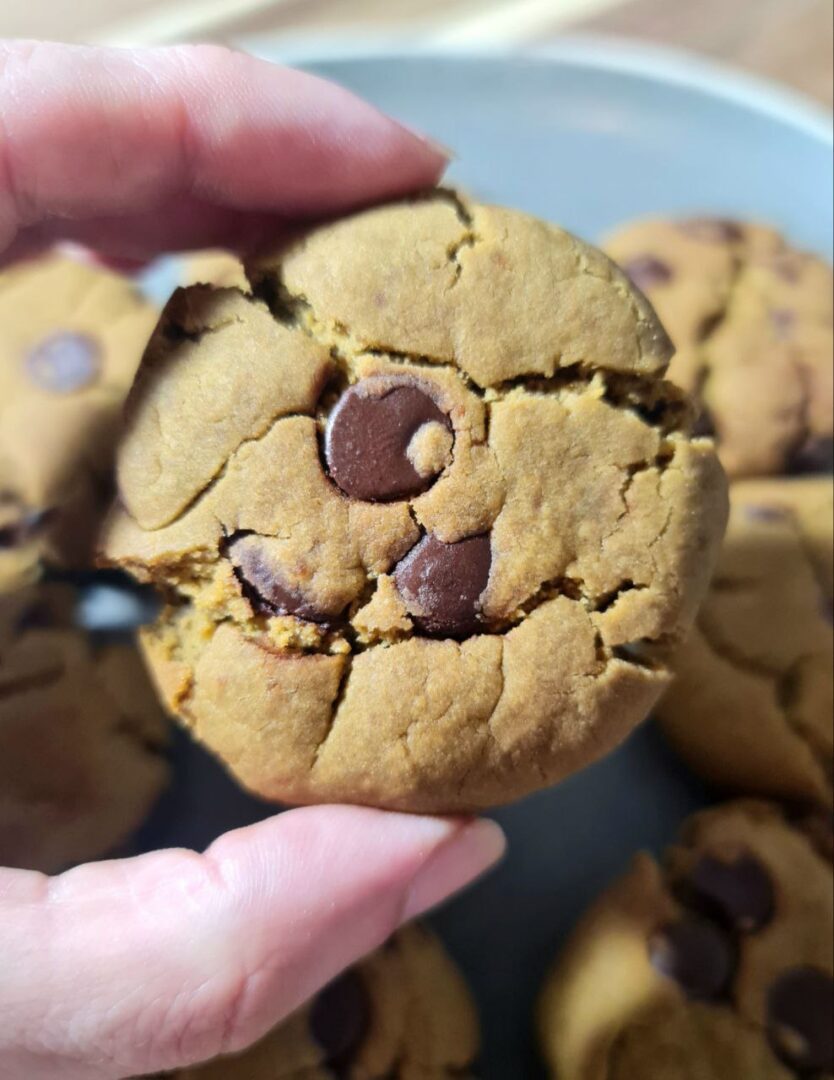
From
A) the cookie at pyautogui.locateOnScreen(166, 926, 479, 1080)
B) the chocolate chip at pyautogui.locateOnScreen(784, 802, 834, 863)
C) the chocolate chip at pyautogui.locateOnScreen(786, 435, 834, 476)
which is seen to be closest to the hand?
the cookie at pyautogui.locateOnScreen(166, 926, 479, 1080)

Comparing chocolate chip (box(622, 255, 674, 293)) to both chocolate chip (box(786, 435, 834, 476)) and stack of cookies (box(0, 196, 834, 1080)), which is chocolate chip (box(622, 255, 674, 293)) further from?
stack of cookies (box(0, 196, 834, 1080))

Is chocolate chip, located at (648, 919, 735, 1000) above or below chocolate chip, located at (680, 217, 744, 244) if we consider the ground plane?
below

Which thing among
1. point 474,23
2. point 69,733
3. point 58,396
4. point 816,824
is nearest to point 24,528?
point 58,396

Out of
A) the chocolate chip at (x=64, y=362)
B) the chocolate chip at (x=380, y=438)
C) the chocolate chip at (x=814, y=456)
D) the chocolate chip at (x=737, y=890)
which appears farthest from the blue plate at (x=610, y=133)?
the chocolate chip at (x=737, y=890)

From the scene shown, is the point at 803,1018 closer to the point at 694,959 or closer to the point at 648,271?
the point at 694,959

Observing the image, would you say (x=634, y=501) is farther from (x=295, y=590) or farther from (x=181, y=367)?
(x=181, y=367)

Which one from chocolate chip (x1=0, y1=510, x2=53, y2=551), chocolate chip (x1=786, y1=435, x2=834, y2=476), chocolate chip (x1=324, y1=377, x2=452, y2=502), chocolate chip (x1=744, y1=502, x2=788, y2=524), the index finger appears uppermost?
the index finger

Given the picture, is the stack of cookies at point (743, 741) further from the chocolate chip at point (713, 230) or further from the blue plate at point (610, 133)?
the blue plate at point (610, 133)
